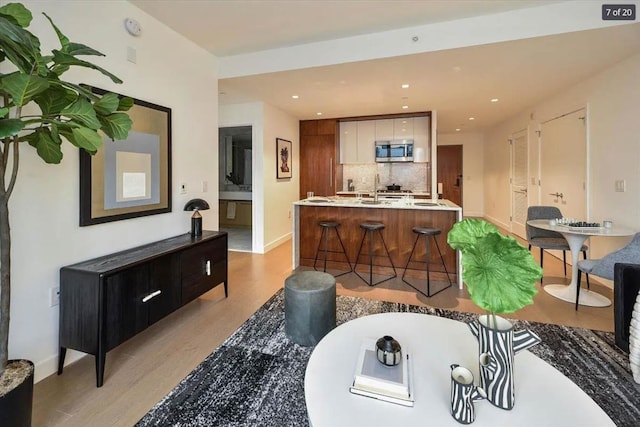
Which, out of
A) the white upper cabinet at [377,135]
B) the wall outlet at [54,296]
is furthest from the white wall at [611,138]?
the wall outlet at [54,296]

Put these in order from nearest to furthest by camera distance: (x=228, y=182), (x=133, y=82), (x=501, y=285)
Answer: (x=501, y=285) < (x=133, y=82) < (x=228, y=182)

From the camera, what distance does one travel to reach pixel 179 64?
10.5ft

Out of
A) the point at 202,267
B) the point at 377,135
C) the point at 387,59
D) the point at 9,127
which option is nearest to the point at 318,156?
the point at 377,135

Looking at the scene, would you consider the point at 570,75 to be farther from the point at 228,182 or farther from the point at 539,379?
the point at 228,182

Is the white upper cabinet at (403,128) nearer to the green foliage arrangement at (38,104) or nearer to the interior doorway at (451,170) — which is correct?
the interior doorway at (451,170)

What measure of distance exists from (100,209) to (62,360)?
1062 millimetres

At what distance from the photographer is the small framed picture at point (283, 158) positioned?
5801mm

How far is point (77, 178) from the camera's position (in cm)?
223

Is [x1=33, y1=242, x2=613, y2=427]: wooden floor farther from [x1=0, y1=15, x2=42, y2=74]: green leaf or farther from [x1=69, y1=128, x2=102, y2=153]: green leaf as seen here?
[x1=0, y1=15, x2=42, y2=74]: green leaf

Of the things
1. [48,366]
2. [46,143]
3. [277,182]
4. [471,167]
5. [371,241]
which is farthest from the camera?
[471,167]

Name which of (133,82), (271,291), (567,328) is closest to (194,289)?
(271,291)

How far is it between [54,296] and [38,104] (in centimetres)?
133

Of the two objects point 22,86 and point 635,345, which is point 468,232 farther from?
point 22,86

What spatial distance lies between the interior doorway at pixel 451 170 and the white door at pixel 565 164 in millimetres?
3914
